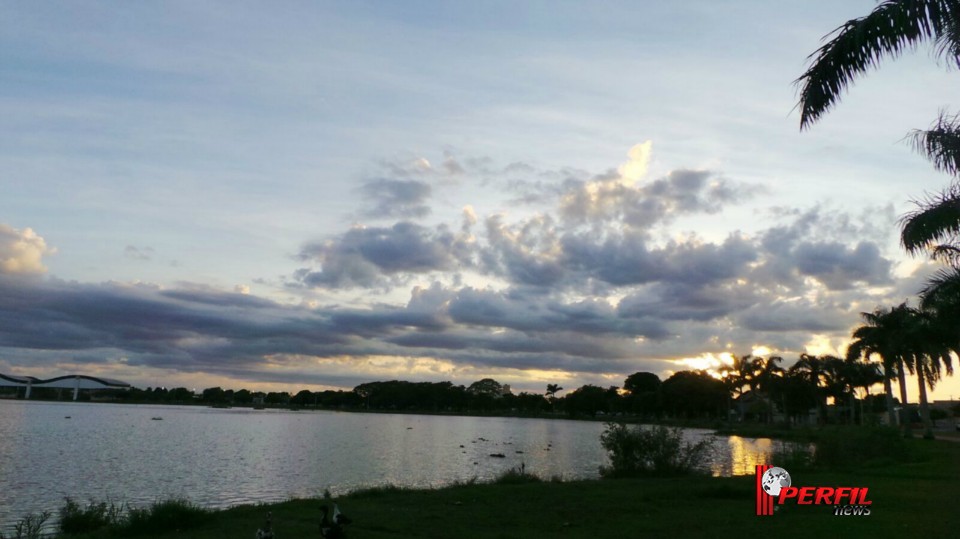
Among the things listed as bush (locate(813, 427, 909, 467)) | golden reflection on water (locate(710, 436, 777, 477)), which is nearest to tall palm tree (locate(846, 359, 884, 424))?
golden reflection on water (locate(710, 436, 777, 477))

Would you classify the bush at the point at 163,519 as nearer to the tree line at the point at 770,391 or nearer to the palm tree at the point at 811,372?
the tree line at the point at 770,391

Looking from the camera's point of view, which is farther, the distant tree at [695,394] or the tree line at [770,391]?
the distant tree at [695,394]

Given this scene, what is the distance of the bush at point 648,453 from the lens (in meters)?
30.8

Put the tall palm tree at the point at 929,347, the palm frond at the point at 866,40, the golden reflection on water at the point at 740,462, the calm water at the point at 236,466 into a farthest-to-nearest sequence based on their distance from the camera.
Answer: the tall palm tree at the point at 929,347 < the golden reflection on water at the point at 740,462 < the calm water at the point at 236,466 < the palm frond at the point at 866,40

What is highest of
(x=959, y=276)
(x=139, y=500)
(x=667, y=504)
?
(x=959, y=276)

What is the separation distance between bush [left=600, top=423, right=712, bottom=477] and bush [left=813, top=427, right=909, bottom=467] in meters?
7.13

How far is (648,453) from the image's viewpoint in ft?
103

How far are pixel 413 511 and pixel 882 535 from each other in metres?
11.2

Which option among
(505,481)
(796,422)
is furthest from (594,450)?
(796,422)

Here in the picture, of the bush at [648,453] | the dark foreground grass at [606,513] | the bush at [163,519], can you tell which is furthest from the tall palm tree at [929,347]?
the bush at [163,519]

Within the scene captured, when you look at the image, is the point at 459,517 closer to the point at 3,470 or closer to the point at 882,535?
the point at 882,535

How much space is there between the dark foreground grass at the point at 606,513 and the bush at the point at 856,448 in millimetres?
8018

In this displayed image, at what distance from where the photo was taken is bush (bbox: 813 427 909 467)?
3419 cm

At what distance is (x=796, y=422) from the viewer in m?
130
